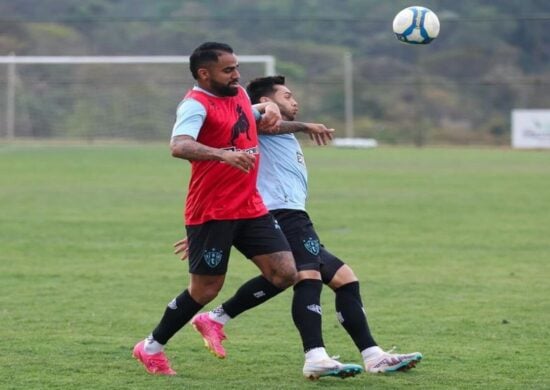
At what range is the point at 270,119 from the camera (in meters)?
7.07

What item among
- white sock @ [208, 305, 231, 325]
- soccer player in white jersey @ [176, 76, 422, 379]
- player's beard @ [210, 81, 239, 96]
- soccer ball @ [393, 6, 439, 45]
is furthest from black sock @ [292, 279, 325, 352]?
soccer ball @ [393, 6, 439, 45]

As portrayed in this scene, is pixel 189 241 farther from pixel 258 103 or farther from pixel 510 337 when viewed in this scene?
pixel 510 337

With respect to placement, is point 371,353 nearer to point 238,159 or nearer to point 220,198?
point 220,198

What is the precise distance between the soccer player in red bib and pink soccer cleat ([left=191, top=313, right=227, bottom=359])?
36 cm

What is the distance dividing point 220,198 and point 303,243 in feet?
2.21

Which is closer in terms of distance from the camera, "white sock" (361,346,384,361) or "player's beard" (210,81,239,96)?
"player's beard" (210,81,239,96)

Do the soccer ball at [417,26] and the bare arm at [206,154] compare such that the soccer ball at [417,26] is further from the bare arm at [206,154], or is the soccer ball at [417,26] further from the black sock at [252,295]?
the bare arm at [206,154]

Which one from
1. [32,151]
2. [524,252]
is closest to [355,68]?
[32,151]

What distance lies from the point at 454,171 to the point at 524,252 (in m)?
13.7

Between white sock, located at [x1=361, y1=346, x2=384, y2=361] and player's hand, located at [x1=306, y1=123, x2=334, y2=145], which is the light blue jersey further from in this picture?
white sock, located at [x1=361, y1=346, x2=384, y2=361]

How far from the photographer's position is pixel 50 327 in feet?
28.2

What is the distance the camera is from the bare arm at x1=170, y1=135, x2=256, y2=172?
6.27m

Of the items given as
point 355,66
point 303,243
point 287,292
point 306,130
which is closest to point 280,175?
point 306,130

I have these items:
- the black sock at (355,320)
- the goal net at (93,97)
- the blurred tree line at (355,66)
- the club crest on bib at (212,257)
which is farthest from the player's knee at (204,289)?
the blurred tree line at (355,66)
